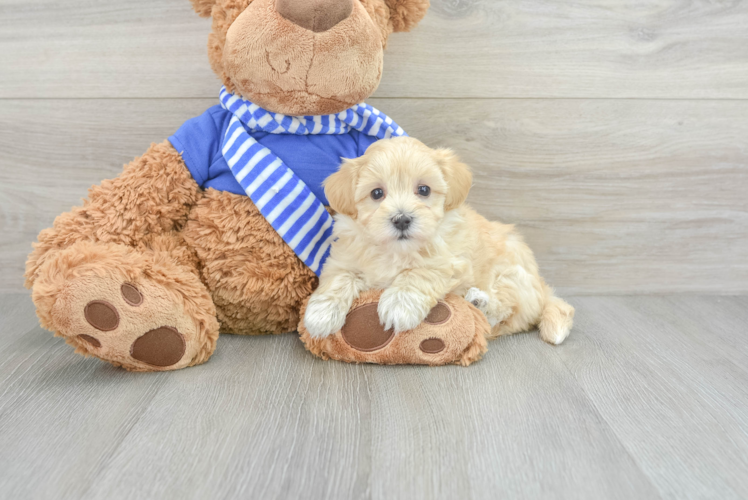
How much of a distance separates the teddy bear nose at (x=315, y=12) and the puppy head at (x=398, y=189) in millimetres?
256

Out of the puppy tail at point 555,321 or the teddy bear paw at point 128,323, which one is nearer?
the teddy bear paw at point 128,323

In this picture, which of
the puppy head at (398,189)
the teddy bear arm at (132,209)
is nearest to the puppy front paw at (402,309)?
the puppy head at (398,189)

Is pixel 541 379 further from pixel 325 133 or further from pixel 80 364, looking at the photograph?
pixel 80 364

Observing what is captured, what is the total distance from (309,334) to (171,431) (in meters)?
0.36

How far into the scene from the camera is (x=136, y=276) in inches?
42.2

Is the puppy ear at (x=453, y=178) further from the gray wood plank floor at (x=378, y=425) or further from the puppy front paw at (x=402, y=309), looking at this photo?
the gray wood plank floor at (x=378, y=425)

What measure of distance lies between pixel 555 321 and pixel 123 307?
38.1 inches

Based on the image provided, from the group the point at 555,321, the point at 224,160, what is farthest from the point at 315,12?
the point at 555,321

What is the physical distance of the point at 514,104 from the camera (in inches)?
62.2

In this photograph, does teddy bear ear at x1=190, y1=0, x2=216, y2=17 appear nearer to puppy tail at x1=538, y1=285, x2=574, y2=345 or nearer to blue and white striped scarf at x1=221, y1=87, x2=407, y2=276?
blue and white striped scarf at x1=221, y1=87, x2=407, y2=276

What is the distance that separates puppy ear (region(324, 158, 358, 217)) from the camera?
42.9 inches

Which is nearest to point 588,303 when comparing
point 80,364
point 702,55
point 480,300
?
point 480,300

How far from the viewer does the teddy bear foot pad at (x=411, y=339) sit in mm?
1125

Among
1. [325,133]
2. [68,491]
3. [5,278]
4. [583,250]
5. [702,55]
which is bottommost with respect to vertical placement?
[5,278]
